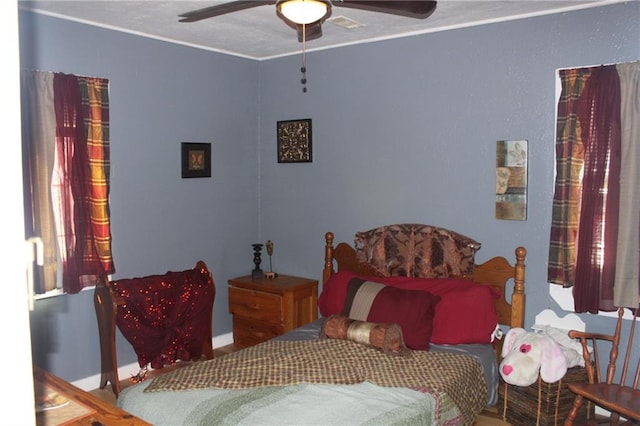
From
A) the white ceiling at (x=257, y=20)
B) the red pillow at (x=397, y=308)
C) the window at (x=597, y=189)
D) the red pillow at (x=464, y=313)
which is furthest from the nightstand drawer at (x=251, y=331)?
the white ceiling at (x=257, y=20)

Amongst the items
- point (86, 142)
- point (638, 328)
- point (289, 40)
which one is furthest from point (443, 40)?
point (86, 142)

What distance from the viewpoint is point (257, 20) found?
3816mm

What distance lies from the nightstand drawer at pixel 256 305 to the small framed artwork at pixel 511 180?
189cm

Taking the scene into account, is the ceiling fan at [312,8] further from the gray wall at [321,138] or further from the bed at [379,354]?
the bed at [379,354]

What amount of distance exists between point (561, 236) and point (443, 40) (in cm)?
163

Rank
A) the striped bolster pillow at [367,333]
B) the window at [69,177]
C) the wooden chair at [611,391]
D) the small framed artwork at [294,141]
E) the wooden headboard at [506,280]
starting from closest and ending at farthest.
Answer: the wooden chair at [611,391] → the striped bolster pillow at [367,333] → the window at [69,177] → the wooden headboard at [506,280] → the small framed artwork at [294,141]

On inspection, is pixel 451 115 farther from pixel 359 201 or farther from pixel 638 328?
pixel 638 328

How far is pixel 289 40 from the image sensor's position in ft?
14.6

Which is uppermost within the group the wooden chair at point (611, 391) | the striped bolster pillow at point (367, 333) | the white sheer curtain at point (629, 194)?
the white sheer curtain at point (629, 194)

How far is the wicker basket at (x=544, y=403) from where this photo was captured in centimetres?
325

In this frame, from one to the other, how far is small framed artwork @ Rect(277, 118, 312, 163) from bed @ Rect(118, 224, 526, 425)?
2.64 ft

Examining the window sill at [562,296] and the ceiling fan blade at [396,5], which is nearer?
the ceiling fan blade at [396,5]

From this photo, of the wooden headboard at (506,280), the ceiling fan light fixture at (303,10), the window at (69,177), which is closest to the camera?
the ceiling fan light fixture at (303,10)

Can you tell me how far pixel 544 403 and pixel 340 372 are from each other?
Answer: 1238mm
